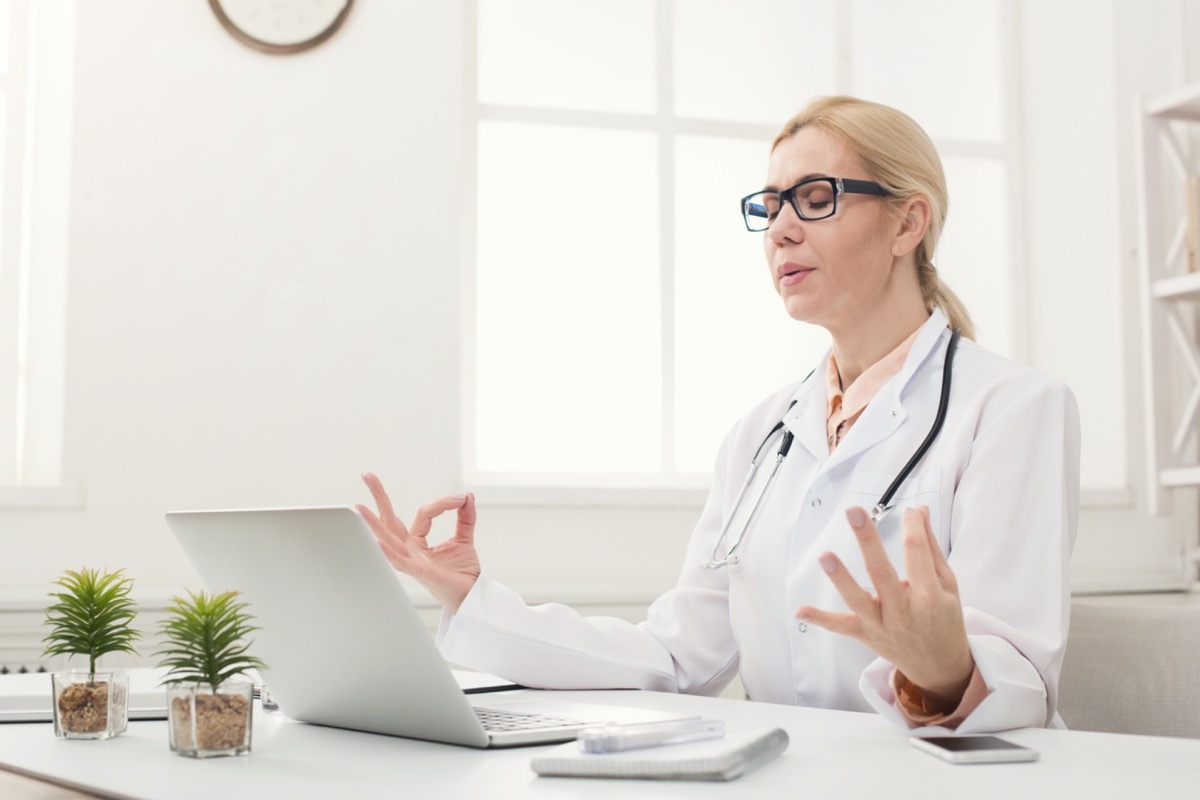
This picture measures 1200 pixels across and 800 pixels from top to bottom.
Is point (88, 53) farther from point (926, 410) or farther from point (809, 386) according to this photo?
point (926, 410)

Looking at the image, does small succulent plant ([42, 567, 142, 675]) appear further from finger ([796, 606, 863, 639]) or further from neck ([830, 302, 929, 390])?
neck ([830, 302, 929, 390])

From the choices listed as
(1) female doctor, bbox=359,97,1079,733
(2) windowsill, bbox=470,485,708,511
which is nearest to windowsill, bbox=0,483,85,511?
(2) windowsill, bbox=470,485,708,511

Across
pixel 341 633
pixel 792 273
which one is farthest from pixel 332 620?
pixel 792 273

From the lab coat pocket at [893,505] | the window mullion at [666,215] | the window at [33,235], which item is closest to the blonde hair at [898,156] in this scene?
the lab coat pocket at [893,505]

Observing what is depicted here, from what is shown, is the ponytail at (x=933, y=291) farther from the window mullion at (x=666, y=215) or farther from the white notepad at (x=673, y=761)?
the window mullion at (x=666, y=215)

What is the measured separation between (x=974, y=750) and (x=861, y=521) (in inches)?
7.4

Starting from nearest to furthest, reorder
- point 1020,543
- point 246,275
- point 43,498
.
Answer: point 1020,543, point 43,498, point 246,275

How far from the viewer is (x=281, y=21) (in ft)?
9.73

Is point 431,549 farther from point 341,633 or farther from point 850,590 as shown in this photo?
point 850,590

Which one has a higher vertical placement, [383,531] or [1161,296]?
[1161,296]

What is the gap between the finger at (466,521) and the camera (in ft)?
4.99

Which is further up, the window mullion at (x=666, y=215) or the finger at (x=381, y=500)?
the window mullion at (x=666, y=215)

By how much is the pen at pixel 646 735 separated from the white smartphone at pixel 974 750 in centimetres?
16

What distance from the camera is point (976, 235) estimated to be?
3.68 meters
